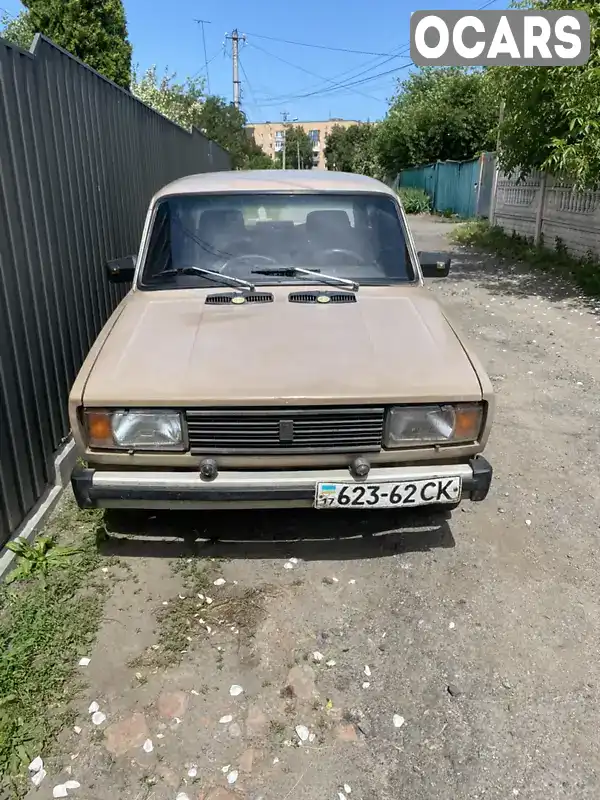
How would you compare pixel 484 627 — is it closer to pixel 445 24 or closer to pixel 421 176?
pixel 445 24

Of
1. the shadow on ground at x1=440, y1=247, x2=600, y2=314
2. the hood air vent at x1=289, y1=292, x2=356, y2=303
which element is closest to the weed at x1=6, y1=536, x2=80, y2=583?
the hood air vent at x1=289, y1=292, x2=356, y2=303

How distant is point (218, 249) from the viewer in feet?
12.4

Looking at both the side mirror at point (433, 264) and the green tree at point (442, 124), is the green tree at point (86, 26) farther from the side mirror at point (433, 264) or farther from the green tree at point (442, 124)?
the green tree at point (442, 124)

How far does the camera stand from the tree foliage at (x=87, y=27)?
15.5m

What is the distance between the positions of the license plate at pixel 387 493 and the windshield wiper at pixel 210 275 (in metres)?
1.33

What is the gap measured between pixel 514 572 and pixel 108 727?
2.09m

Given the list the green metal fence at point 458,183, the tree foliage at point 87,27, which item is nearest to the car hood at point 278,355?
the tree foliage at point 87,27

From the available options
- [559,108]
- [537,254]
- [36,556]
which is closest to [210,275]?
[36,556]

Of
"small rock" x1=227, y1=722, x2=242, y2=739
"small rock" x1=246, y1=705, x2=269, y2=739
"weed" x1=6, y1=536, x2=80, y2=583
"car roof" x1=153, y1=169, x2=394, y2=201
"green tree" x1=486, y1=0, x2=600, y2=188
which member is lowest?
"small rock" x1=246, y1=705, x2=269, y2=739

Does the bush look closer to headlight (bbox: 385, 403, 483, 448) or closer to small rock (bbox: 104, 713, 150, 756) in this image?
headlight (bbox: 385, 403, 483, 448)

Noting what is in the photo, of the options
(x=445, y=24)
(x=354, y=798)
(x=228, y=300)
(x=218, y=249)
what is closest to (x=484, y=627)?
(x=354, y=798)

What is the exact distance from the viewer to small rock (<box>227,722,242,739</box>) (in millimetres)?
2355

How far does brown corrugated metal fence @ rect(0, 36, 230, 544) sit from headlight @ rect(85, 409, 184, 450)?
752 millimetres

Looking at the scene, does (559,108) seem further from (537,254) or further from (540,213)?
(540,213)
